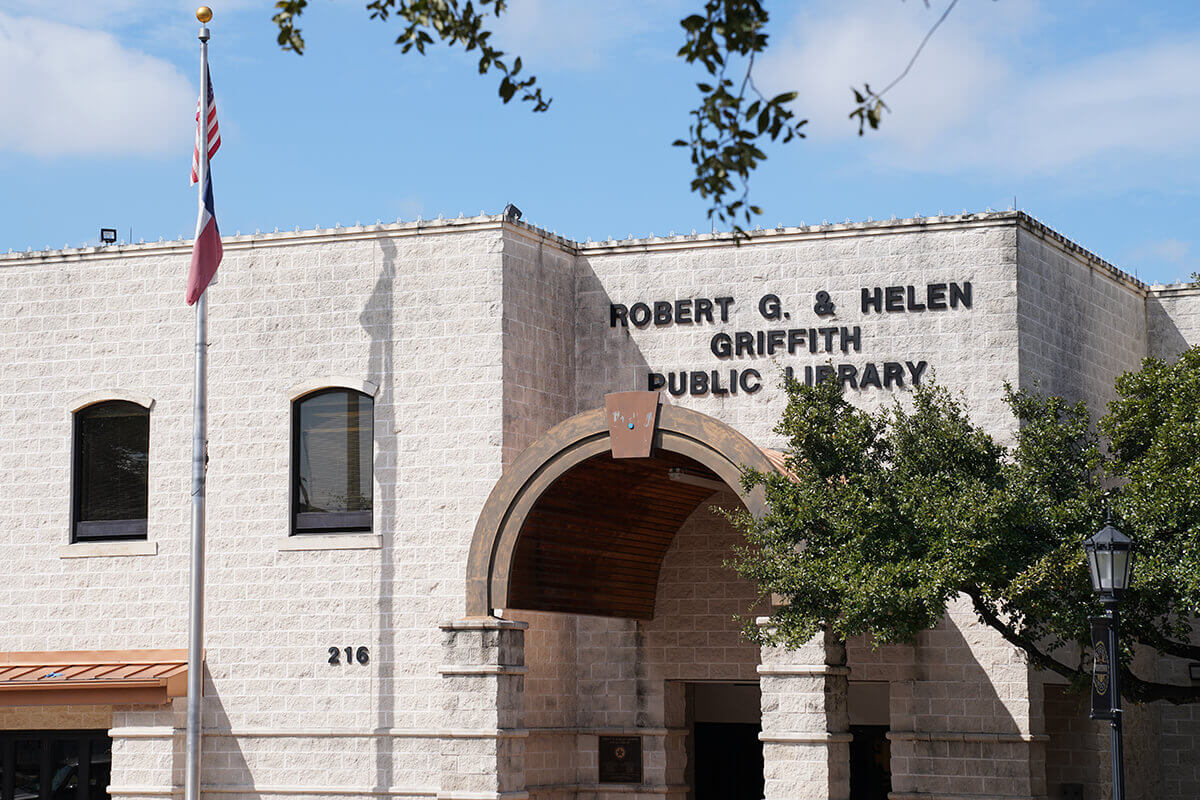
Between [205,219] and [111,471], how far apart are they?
4.21 meters

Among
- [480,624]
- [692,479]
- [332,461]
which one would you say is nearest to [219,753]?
[332,461]

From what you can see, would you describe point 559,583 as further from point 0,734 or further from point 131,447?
point 0,734

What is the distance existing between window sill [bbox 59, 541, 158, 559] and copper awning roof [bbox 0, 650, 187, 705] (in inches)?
51.6

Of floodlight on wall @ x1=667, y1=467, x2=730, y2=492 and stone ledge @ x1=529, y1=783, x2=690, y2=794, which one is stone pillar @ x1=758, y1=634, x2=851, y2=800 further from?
stone ledge @ x1=529, y1=783, x2=690, y2=794

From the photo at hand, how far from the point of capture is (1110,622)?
15.3 m

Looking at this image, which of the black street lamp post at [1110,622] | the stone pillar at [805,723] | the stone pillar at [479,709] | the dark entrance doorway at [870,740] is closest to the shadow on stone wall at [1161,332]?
the dark entrance doorway at [870,740]

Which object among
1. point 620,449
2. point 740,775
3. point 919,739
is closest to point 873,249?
point 620,449

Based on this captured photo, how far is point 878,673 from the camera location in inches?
849

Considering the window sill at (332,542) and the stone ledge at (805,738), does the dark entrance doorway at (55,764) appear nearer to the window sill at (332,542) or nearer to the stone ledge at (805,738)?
the window sill at (332,542)

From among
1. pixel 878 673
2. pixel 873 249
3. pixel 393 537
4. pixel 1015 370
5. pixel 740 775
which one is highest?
pixel 873 249

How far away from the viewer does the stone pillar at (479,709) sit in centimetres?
1998

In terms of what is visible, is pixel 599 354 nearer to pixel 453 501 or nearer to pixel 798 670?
pixel 453 501

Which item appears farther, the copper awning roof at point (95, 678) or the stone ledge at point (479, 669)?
the copper awning roof at point (95, 678)

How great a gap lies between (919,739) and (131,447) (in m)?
11.4
